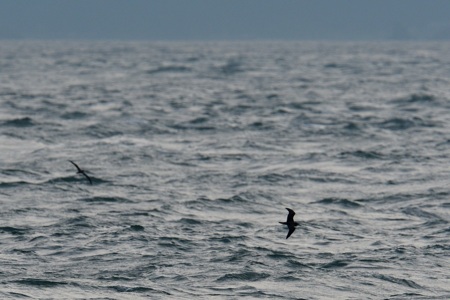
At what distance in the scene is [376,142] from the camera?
38.3 m

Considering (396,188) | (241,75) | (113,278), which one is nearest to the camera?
(113,278)

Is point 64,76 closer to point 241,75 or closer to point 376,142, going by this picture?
point 241,75

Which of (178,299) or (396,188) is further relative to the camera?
(396,188)

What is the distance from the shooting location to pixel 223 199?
27.3 metres

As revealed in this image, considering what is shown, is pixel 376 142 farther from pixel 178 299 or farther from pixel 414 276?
pixel 178 299

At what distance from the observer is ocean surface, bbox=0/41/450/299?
19781mm

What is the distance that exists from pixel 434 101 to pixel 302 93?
28.1ft

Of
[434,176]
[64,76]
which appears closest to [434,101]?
[434,176]

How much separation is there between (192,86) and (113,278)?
49.0 meters

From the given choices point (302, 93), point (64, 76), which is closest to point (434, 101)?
point (302, 93)

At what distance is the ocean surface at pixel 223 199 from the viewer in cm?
1978

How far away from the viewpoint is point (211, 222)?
969 inches

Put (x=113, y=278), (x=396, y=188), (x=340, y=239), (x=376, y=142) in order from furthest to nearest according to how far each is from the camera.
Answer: (x=376, y=142) < (x=396, y=188) < (x=340, y=239) < (x=113, y=278)

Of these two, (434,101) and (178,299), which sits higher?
(434,101)
